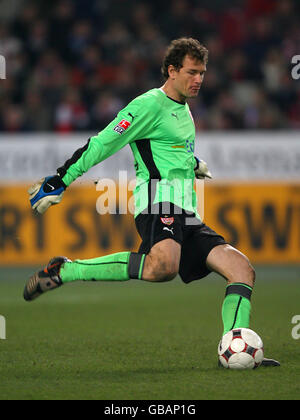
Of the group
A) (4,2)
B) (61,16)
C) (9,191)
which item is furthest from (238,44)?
(9,191)

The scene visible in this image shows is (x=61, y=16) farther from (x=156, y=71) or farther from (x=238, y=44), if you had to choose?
(x=238, y=44)

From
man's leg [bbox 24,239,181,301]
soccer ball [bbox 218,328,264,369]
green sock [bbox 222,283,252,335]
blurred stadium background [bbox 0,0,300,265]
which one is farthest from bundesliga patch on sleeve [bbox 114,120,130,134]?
blurred stadium background [bbox 0,0,300,265]

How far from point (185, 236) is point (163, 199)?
1.01ft

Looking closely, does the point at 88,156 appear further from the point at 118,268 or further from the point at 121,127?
the point at 118,268

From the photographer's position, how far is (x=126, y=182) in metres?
12.4

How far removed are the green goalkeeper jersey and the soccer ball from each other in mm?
964

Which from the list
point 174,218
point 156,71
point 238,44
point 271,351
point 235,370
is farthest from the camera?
point 238,44

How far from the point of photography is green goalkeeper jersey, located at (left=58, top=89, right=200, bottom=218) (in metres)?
5.86

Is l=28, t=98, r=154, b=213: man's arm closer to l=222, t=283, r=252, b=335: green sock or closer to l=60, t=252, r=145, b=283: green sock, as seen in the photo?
l=60, t=252, r=145, b=283: green sock

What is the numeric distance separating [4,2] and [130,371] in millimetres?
11572

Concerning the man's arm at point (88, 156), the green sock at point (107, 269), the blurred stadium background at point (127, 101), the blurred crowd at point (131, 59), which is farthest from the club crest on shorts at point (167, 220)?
the blurred crowd at point (131, 59)

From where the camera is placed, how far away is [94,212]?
40.9ft

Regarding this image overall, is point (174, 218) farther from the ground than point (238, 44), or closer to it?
closer to it

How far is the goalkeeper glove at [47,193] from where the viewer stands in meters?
5.75
